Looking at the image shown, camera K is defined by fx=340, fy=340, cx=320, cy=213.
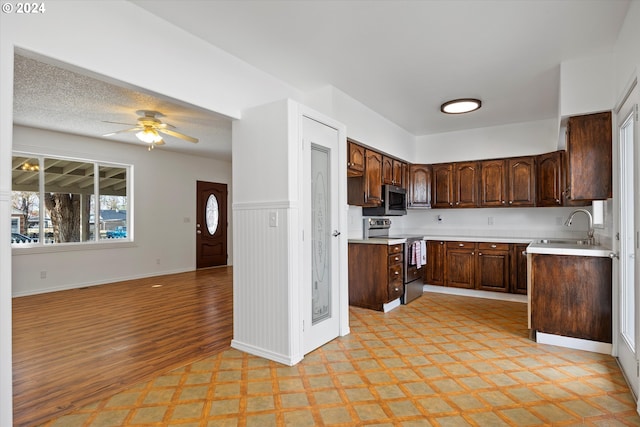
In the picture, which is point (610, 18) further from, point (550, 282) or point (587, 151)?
point (550, 282)

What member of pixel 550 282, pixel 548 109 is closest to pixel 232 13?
pixel 550 282

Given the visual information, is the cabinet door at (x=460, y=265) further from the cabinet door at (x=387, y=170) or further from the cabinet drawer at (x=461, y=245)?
the cabinet door at (x=387, y=170)

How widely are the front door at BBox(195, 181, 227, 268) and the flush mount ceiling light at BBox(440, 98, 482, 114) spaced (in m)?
5.83

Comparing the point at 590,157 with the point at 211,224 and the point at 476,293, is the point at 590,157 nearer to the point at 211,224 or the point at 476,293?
the point at 476,293

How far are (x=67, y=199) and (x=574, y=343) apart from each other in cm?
754

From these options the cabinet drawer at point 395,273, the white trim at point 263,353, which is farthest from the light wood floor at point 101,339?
the cabinet drawer at point 395,273

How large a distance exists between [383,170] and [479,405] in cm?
340

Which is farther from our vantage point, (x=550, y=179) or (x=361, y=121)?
(x=550, y=179)

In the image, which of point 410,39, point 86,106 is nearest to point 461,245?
point 410,39

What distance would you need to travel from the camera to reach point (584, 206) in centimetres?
495

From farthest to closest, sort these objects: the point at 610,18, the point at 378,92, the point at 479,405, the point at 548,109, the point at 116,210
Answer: the point at 116,210, the point at 548,109, the point at 378,92, the point at 610,18, the point at 479,405

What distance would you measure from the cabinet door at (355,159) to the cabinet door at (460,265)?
207 centimetres

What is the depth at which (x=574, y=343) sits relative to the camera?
3092 mm

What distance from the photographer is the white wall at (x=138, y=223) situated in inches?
215
